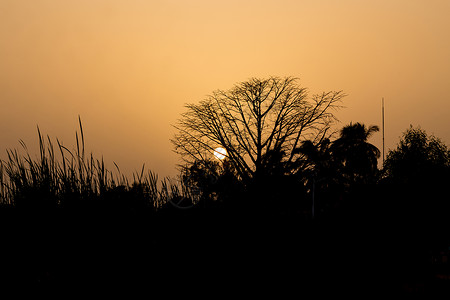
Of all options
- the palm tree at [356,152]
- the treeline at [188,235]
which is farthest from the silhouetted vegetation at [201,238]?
the palm tree at [356,152]

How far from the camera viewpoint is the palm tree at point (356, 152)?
44.8 metres

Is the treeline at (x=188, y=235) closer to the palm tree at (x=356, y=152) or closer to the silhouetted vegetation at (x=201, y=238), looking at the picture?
the silhouetted vegetation at (x=201, y=238)

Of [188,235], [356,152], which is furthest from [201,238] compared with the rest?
[356,152]

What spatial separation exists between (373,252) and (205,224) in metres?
2.41

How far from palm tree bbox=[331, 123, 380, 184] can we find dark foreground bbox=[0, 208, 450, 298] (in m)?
34.3

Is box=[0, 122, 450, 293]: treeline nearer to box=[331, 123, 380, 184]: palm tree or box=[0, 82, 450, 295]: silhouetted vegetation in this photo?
box=[0, 82, 450, 295]: silhouetted vegetation

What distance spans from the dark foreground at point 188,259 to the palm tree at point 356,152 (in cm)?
3427

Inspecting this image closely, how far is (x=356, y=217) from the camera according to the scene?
28.0ft

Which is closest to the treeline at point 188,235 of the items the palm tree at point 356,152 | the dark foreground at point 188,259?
the dark foreground at point 188,259

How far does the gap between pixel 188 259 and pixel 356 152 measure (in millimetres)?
46056

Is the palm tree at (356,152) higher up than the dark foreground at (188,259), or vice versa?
the palm tree at (356,152)

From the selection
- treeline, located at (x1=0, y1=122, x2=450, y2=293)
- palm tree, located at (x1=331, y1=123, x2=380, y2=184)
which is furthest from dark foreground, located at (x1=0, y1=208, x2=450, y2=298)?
palm tree, located at (x1=331, y1=123, x2=380, y2=184)

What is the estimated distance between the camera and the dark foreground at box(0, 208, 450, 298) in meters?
5.59

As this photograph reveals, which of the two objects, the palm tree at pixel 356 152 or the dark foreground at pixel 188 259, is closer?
the dark foreground at pixel 188 259
